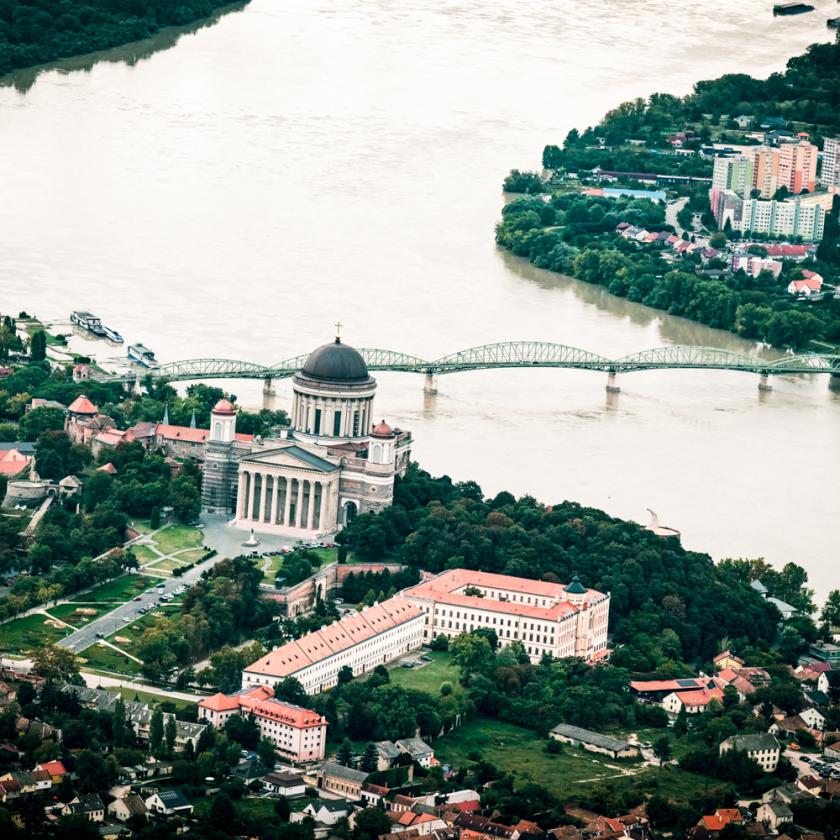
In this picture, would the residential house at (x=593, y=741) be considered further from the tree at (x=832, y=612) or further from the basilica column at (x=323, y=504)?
the basilica column at (x=323, y=504)

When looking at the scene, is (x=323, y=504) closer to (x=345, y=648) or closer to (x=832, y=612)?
(x=345, y=648)

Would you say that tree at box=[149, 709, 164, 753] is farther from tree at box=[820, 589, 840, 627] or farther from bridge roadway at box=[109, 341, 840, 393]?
bridge roadway at box=[109, 341, 840, 393]

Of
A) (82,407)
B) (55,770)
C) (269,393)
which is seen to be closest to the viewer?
(55,770)

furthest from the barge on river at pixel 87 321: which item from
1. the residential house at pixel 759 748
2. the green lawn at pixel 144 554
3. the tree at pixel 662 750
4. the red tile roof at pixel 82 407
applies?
the residential house at pixel 759 748

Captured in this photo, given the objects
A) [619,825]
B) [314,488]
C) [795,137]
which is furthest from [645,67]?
[619,825]

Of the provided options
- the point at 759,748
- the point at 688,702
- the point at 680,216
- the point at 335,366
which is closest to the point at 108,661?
the point at 688,702

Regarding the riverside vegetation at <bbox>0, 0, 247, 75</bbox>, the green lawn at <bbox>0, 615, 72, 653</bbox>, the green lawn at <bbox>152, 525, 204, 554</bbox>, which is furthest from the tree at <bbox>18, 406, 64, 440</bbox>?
the riverside vegetation at <bbox>0, 0, 247, 75</bbox>

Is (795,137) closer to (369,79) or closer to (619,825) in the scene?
(369,79)
